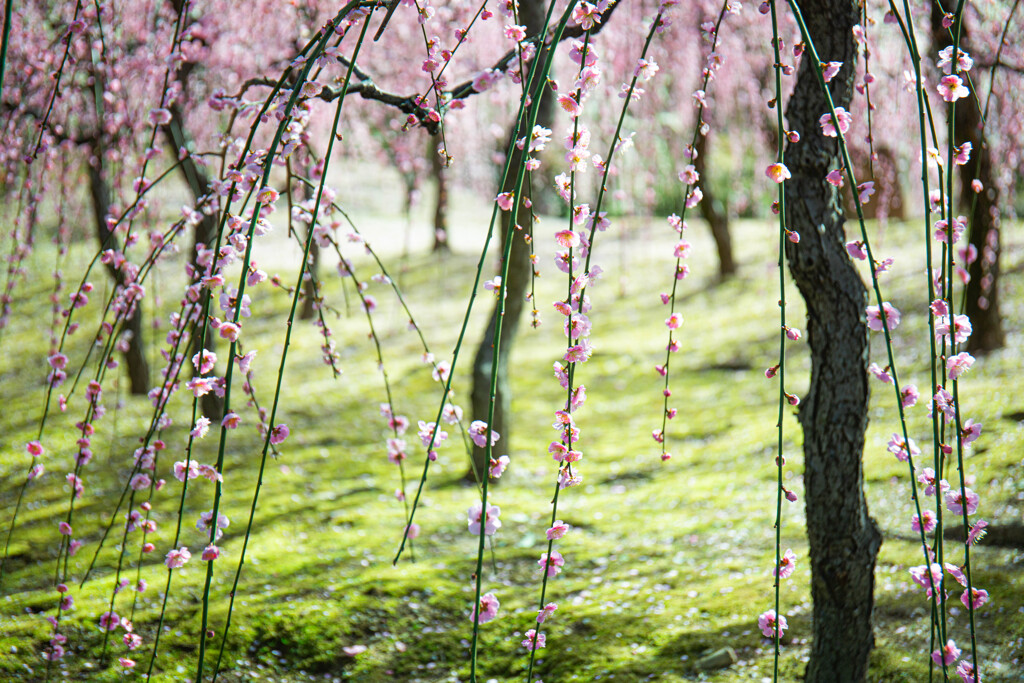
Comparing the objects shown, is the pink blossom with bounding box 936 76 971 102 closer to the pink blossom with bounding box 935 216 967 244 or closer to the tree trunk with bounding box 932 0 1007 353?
the pink blossom with bounding box 935 216 967 244

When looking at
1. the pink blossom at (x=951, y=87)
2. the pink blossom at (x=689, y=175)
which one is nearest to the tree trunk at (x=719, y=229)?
the pink blossom at (x=689, y=175)

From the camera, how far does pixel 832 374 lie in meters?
2.04

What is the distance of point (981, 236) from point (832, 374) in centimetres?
373

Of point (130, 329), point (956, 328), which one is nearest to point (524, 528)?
point (956, 328)

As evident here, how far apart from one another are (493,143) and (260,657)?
23.7 ft

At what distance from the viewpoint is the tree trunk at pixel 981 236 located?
14.9 feet

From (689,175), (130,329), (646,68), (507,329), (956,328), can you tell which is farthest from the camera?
(130,329)

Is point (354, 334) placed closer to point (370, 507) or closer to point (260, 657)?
point (370, 507)

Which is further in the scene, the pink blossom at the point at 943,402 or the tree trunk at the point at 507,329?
the tree trunk at the point at 507,329

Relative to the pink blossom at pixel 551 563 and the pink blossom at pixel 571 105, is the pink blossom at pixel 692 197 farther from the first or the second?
the pink blossom at pixel 551 563

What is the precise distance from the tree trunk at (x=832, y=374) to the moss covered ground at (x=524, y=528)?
38 cm

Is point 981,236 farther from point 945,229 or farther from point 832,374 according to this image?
point 945,229

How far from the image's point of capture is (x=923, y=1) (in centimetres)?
450

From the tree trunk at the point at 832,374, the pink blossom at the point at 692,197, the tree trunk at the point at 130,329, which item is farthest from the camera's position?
the tree trunk at the point at 130,329
